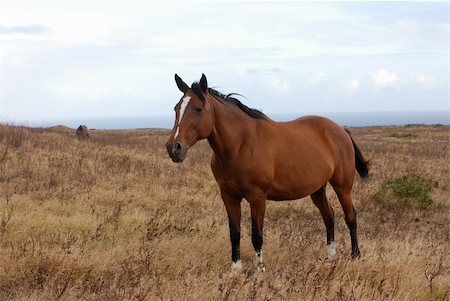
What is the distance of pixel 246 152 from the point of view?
533 cm

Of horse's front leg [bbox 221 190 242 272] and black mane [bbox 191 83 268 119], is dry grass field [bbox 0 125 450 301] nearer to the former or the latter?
horse's front leg [bbox 221 190 242 272]

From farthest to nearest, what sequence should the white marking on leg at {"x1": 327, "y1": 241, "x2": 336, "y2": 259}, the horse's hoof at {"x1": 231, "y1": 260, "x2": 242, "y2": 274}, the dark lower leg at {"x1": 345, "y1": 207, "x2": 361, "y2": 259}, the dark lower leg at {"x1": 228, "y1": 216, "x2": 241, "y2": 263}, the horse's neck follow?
the white marking on leg at {"x1": 327, "y1": 241, "x2": 336, "y2": 259}
the dark lower leg at {"x1": 345, "y1": 207, "x2": 361, "y2": 259}
the dark lower leg at {"x1": 228, "y1": 216, "x2": 241, "y2": 263}
the horse's hoof at {"x1": 231, "y1": 260, "x2": 242, "y2": 274}
the horse's neck

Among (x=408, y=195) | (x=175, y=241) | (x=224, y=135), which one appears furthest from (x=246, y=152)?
(x=408, y=195)

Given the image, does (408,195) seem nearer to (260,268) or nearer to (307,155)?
(307,155)

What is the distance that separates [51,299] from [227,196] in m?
2.26

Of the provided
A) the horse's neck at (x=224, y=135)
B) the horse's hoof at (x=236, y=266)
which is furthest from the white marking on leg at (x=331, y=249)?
the horse's neck at (x=224, y=135)

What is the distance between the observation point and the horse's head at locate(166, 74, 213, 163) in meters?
4.64

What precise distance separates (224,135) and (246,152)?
33cm

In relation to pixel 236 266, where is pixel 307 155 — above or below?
above

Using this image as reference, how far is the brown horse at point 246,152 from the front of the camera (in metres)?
4.89

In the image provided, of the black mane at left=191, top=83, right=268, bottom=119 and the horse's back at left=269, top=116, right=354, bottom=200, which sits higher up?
the black mane at left=191, top=83, right=268, bottom=119

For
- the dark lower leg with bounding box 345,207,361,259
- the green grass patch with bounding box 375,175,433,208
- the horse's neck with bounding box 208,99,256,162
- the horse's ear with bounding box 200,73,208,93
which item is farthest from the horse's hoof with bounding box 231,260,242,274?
the green grass patch with bounding box 375,175,433,208

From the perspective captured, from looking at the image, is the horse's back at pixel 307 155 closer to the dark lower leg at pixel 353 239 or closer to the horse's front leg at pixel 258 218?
the horse's front leg at pixel 258 218

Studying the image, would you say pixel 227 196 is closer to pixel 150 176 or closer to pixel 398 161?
pixel 150 176
